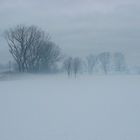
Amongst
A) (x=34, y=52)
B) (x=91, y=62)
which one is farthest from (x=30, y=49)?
(x=91, y=62)

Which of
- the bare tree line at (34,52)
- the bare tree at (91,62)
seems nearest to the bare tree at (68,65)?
the bare tree line at (34,52)

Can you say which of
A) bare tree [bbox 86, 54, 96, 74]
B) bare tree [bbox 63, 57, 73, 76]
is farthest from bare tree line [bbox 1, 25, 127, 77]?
bare tree [bbox 86, 54, 96, 74]

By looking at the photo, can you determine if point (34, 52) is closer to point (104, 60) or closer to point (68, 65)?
point (68, 65)

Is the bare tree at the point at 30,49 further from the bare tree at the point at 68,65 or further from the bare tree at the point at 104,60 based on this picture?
the bare tree at the point at 104,60

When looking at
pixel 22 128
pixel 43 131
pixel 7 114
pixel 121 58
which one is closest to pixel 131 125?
pixel 43 131

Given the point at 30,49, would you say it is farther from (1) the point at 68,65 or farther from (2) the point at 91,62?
(2) the point at 91,62

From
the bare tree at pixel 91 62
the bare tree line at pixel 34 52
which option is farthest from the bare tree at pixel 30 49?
the bare tree at pixel 91 62

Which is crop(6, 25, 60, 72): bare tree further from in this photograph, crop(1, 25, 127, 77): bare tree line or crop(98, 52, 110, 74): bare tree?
crop(98, 52, 110, 74): bare tree

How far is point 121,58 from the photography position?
4075 inches

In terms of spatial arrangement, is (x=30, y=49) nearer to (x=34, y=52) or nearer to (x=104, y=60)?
(x=34, y=52)

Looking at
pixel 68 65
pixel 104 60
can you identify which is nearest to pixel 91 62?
pixel 104 60

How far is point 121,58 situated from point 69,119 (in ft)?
314

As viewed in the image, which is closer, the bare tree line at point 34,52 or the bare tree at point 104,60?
the bare tree line at point 34,52

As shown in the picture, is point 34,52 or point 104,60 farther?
point 104,60
